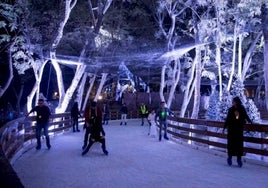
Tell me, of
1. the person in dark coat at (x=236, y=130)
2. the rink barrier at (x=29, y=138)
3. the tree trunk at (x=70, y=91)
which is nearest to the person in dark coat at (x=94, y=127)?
the rink barrier at (x=29, y=138)

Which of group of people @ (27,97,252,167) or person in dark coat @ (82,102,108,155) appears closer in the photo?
group of people @ (27,97,252,167)

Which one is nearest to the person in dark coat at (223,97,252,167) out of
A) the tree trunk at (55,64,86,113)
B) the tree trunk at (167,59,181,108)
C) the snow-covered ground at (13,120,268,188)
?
the snow-covered ground at (13,120,268,188)

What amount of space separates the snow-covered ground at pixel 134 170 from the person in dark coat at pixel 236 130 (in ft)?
1.19

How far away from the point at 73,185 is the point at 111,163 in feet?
9.77

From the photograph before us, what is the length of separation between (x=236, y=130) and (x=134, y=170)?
2.62 m

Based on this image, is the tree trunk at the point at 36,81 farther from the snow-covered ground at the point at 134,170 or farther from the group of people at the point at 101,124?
the snow-covered ground at the point at 134,170

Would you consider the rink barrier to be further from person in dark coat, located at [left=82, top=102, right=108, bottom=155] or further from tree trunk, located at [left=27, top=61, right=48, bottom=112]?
tree trunk, located at [left=27, top=61, right=48, bottom=112]

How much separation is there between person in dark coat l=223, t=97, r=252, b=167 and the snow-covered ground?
1.19 ft

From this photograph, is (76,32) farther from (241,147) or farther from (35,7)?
(241,147)

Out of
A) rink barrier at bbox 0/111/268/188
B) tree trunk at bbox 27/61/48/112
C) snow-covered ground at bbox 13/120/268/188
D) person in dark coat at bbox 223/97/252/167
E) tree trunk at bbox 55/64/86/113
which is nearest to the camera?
rink barrier at bbox 0/111/268/188

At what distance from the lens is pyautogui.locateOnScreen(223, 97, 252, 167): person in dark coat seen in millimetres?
10078

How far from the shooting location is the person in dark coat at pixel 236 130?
10.1 metres

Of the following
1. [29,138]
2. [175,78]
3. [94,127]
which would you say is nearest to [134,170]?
[94,127]

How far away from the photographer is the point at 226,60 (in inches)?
1439
